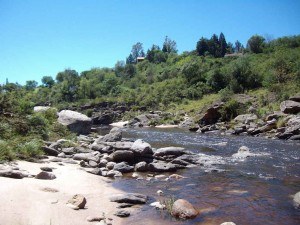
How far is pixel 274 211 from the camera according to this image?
934 centimetres

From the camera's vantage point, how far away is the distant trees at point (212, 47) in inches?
3996

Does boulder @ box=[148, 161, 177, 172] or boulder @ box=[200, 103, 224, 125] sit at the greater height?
boulder @ box=[200, 103, 224, 125]

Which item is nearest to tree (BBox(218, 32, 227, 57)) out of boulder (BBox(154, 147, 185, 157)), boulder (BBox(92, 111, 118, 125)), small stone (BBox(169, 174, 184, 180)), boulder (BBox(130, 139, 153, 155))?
boulder (BBox(92, 111, 118, 125))

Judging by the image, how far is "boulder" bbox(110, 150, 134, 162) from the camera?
53.9 feet

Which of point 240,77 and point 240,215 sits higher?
point 240,77

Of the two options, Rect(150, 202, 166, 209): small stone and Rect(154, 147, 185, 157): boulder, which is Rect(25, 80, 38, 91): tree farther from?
Rect(150, 202, 166, 209): small stone

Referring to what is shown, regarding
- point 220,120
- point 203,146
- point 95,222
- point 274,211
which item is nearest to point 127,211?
point 95,222

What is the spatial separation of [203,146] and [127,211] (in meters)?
14.8

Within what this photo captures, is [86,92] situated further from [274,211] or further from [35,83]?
[274,211]

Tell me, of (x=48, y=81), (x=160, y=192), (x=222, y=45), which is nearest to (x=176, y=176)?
(x=160, y=192)

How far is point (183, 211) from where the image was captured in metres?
8.99

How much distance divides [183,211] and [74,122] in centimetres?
1866

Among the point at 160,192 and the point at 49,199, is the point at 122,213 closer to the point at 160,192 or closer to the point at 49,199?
the point at 49,199

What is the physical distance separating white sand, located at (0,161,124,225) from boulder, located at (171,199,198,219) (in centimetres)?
162
